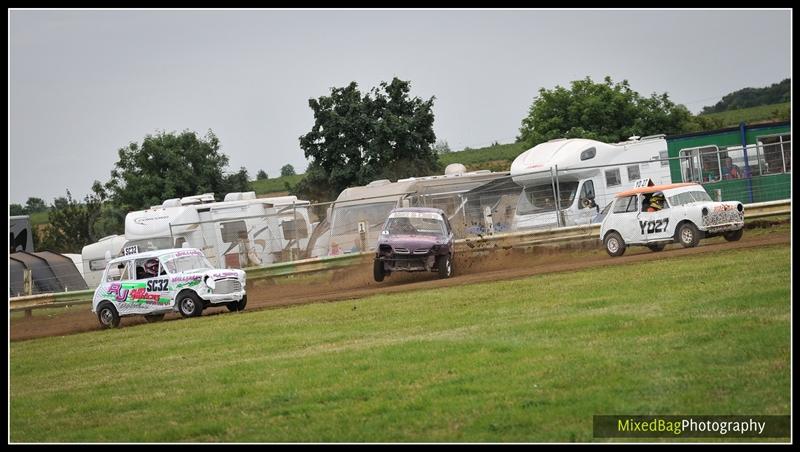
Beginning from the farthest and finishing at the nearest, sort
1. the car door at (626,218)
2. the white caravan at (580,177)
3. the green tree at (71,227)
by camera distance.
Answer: the green tree at (71,227), the white caravan at (580,177), the car door at (626,218)

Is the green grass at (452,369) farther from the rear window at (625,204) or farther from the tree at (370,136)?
the tree at (370,136)

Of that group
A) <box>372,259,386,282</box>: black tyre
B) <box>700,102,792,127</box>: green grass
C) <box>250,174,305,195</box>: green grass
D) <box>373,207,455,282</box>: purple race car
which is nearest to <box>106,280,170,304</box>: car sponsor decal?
<box>372,259,386,282</box>: black tyre

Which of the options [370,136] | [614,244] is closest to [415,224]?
→ [614,244]

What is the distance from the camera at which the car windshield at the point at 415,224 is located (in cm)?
2830

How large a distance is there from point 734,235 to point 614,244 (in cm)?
281

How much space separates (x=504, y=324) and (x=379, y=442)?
6.73 m

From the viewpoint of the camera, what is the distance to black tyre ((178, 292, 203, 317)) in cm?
2466

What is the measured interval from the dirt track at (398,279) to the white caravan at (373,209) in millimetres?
1707

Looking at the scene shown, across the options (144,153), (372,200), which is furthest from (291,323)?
(144,153)

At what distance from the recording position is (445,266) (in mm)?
28109

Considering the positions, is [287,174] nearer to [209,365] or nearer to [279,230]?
[279,230]

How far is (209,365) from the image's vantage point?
15492 millimetres

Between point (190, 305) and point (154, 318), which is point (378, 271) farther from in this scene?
point (154, 318)

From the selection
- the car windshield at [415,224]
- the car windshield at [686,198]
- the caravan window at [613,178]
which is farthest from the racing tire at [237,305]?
the caravan window at [613,178]
